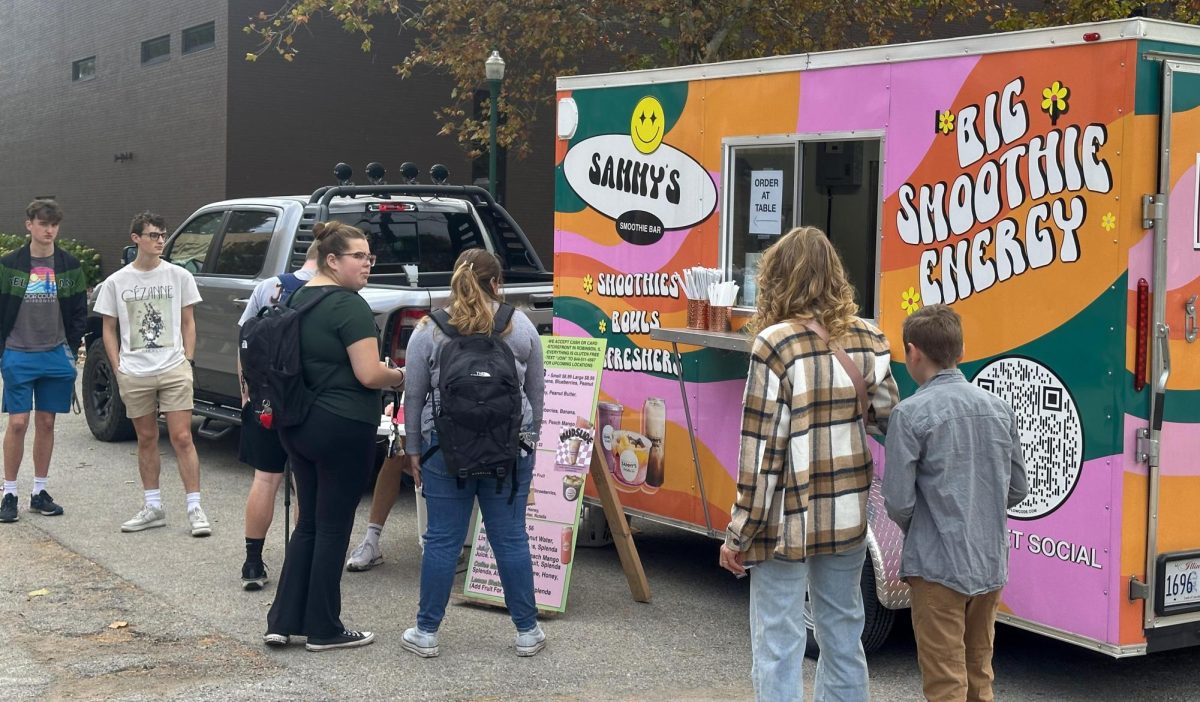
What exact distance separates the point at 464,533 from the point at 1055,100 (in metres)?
2.99

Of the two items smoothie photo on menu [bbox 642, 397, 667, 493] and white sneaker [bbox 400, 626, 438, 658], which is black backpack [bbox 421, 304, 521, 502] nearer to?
white sneaker [bbox 400, 626, 438, 658]

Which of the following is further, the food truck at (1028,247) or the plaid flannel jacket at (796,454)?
the food truck at (1028,247)

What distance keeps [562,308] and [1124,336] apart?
3397mm

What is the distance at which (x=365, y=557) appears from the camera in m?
7.31

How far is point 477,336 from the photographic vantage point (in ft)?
18.4

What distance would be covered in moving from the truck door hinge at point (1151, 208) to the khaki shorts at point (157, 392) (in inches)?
219

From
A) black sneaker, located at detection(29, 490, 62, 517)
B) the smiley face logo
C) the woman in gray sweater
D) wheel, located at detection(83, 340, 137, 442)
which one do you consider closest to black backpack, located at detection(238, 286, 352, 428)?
the woman in gray sweater

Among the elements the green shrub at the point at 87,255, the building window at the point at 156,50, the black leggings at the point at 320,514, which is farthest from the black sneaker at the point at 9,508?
the green shrub at the point at 87,255

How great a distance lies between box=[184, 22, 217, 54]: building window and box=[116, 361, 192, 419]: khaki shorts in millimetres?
13539

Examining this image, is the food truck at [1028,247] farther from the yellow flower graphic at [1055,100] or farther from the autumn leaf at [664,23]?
the autumn leaf at [664,23]

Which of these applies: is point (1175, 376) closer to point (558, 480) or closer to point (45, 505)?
point (558, 480)

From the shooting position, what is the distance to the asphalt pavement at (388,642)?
5441 mm

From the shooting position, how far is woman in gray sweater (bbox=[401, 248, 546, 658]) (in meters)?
5.66

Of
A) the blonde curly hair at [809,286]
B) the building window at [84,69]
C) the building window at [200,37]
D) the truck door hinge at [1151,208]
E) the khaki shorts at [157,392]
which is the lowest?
the khaki shorts at [157,392]
